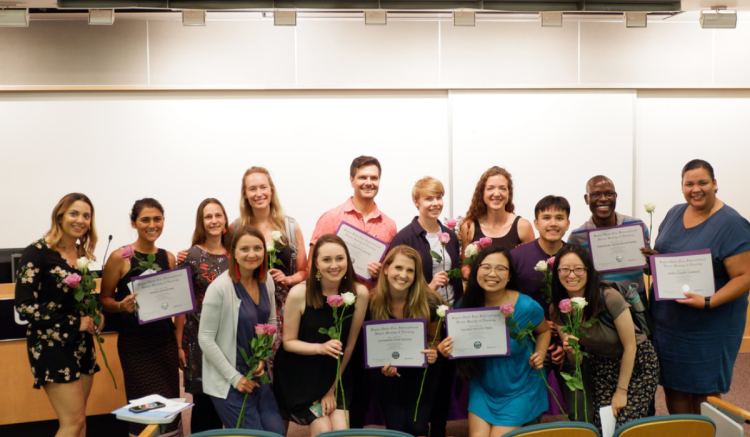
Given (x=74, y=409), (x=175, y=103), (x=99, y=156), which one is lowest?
Answer: (x=74, y=409)

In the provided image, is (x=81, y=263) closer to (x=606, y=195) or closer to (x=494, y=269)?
(x=494, y=269)

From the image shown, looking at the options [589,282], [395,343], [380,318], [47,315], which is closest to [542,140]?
[589,282]

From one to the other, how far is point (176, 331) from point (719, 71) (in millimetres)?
5691

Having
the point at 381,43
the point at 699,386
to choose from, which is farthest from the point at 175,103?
the point at 699,386

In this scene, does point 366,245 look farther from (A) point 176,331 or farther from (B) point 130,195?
(B) point 130,195

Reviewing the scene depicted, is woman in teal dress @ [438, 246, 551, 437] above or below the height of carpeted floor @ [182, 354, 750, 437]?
above

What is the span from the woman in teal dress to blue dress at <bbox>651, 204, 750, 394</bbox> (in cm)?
85

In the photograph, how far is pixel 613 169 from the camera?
19.1 ft

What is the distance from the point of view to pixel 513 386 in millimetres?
3084

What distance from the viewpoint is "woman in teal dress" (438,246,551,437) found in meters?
3.05

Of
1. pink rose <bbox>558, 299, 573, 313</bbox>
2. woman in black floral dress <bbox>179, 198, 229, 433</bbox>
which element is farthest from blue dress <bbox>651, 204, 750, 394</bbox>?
woman in black floral dress <bbox>179, 198, 229, 433</bbox>

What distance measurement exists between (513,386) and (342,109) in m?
3.38

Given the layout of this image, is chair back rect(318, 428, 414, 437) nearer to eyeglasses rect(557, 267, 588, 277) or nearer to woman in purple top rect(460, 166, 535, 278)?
eyeglasses rect(557, 267, 588, 277)

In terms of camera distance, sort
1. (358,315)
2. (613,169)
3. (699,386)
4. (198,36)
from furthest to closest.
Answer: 1. (613,169)
2. (198,36)
3. (699,386)
4. (358,315)
